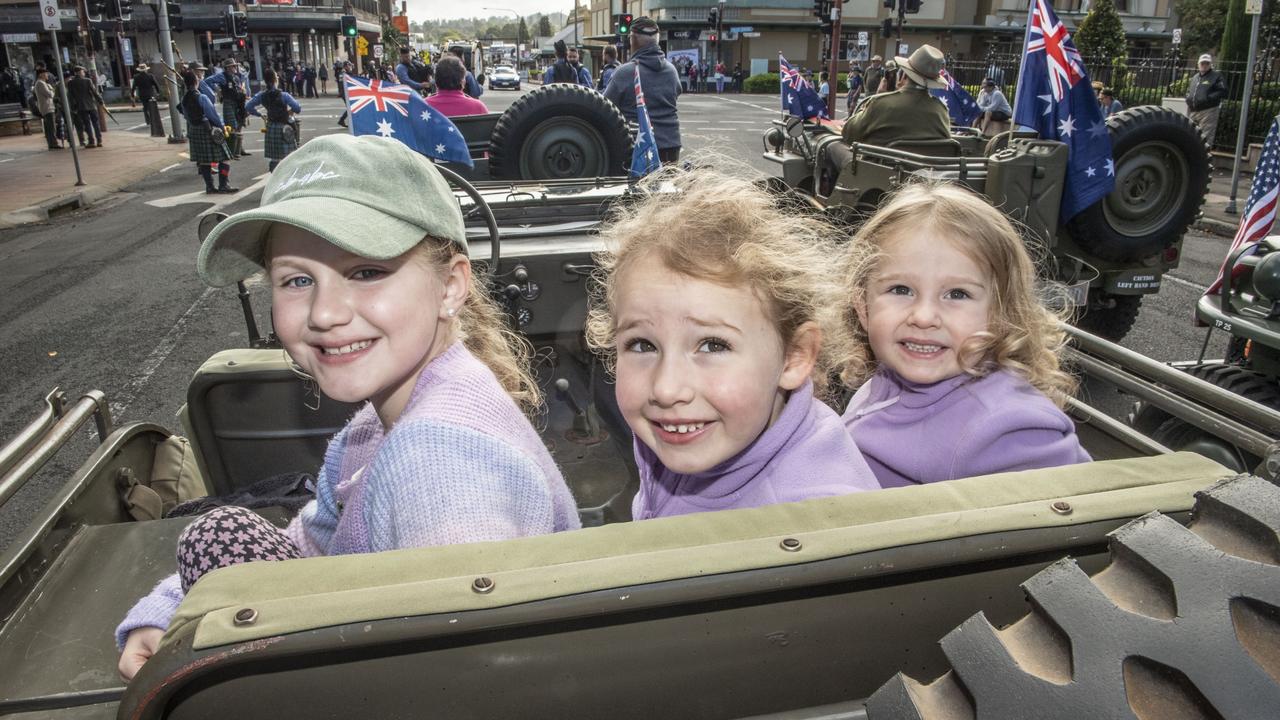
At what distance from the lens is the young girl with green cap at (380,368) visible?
1.40 m

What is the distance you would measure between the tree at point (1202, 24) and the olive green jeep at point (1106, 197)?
1536 inches

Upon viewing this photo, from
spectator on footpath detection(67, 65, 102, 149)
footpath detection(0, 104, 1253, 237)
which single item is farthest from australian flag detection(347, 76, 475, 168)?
spectator on footpath detection(67, 65, 102, 149)

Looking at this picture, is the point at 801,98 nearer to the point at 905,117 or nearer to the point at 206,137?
the point at 905,117

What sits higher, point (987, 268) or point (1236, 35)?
point (1236, 35)

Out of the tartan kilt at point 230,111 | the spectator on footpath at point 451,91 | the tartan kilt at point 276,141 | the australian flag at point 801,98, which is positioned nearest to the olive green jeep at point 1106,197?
the spectator on footpath at point 451,91

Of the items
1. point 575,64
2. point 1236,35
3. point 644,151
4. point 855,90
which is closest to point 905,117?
point 644,151

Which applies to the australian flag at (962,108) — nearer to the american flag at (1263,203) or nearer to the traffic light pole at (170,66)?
the american flag at (1263,203)

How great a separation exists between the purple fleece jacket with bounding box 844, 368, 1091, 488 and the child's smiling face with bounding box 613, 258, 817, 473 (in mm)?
592

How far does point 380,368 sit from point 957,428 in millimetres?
1293

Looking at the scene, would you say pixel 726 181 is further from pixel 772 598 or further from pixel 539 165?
pixel 539 165

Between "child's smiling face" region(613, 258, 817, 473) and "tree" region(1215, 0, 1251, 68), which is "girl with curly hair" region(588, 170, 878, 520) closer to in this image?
"child's smiling face" region(613, 258, 817, 473)

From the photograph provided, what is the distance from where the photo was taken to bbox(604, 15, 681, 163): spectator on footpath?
28.7 ft

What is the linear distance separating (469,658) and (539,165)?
4455 mm

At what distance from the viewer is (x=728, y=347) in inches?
61.1
